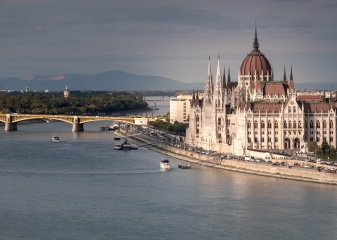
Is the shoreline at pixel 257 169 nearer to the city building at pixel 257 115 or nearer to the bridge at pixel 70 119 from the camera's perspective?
the city building at pixel 257 115

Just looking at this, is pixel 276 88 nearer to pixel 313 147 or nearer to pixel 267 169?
pixel 313 147

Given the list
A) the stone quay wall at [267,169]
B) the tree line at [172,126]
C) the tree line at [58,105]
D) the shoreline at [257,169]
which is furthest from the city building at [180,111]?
the stone quay wall at [267,169]

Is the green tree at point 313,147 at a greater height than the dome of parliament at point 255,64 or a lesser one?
lesser

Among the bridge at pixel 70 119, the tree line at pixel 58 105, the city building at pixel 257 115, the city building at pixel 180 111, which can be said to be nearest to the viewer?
the city building at pixel 257 115

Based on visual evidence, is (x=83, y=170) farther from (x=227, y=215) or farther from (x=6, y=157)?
(x=227, y=215)

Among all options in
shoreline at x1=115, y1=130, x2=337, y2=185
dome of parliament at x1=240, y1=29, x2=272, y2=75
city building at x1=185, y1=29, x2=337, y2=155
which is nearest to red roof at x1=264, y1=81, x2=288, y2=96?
city building at x1=185, y1=29, x2=337, y2=155

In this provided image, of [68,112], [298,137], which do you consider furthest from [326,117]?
[68,112]
